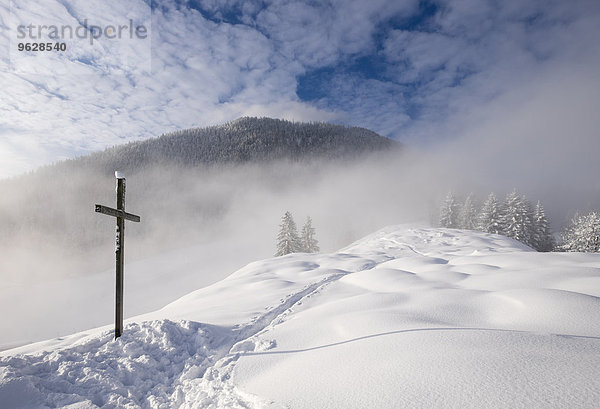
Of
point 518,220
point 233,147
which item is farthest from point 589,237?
point 233,147

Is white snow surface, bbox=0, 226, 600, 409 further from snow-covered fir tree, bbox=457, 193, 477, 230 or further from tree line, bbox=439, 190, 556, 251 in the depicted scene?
snow-covered fir tree, bbox=457, 193, 477, 230

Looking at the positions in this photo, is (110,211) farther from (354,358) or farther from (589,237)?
(589,237)

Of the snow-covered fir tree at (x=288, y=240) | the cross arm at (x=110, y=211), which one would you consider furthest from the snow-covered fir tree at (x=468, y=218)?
the cross arm at (x=110, y=211)

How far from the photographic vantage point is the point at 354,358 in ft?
13.7

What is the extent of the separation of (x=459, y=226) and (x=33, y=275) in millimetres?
88498

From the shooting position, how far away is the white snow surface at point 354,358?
309 cm

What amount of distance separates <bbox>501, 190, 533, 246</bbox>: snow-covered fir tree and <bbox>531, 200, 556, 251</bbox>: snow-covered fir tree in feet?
2.82

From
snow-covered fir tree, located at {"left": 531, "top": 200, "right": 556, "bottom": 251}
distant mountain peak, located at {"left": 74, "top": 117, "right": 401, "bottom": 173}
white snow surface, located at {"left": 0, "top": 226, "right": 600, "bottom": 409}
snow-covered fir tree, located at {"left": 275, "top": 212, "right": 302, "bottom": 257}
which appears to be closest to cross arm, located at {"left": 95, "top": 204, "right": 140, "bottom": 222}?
white snow surface, located at {"left": 0, "top": 226, "right": 600, "bottom": 409}

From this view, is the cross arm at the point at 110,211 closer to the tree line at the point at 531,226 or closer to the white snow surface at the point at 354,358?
the white snow surface at the point at 354,358

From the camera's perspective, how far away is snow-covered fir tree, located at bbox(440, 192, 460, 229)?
47.6 meters

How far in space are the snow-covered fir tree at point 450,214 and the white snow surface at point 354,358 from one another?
43.2 m

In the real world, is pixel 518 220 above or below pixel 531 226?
above

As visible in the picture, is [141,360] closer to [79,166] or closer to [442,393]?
[442,393]

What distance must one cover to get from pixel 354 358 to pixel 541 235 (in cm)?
4403
